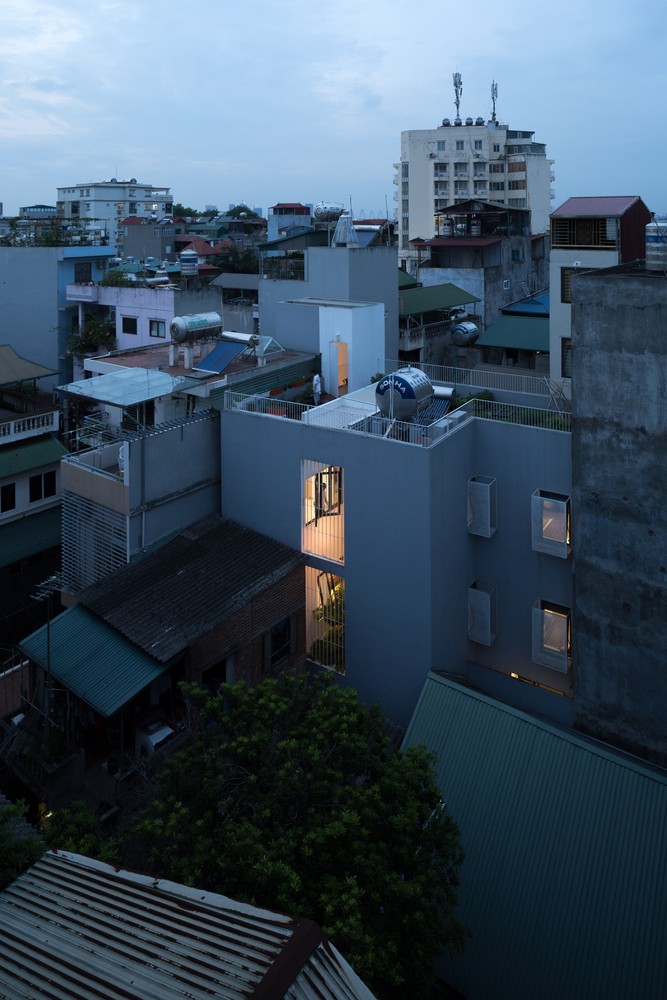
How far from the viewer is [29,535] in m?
33.9

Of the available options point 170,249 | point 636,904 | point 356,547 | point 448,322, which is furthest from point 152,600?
point 170,249

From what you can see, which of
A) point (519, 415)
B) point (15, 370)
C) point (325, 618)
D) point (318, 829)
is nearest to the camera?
point (318, 829)

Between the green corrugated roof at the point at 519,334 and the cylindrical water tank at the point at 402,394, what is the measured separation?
79.0 feet

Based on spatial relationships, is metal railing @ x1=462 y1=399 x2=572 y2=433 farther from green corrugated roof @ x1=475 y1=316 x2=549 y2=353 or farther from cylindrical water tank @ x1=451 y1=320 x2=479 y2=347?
cylindrical water tank @ x1=451 y1=320 x2=479 y2=347

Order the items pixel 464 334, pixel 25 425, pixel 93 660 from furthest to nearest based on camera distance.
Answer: pixel 464 334 < pixel 25 425 < pixel 93 660

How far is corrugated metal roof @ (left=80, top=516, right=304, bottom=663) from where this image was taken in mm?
21797

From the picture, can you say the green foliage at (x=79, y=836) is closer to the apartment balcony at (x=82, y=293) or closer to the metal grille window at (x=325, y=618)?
the metal grille window at (x=325, y=618)

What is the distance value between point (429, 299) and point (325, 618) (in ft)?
89.8

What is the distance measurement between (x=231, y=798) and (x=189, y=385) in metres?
16.3

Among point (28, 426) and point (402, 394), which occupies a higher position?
point (402, 394)

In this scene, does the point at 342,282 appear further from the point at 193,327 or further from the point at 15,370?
the point at 15,370

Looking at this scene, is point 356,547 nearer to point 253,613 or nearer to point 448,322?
point 253,613

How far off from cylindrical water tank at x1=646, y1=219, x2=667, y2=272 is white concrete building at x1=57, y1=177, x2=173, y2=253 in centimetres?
11964

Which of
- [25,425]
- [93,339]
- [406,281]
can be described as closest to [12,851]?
[25,425]
